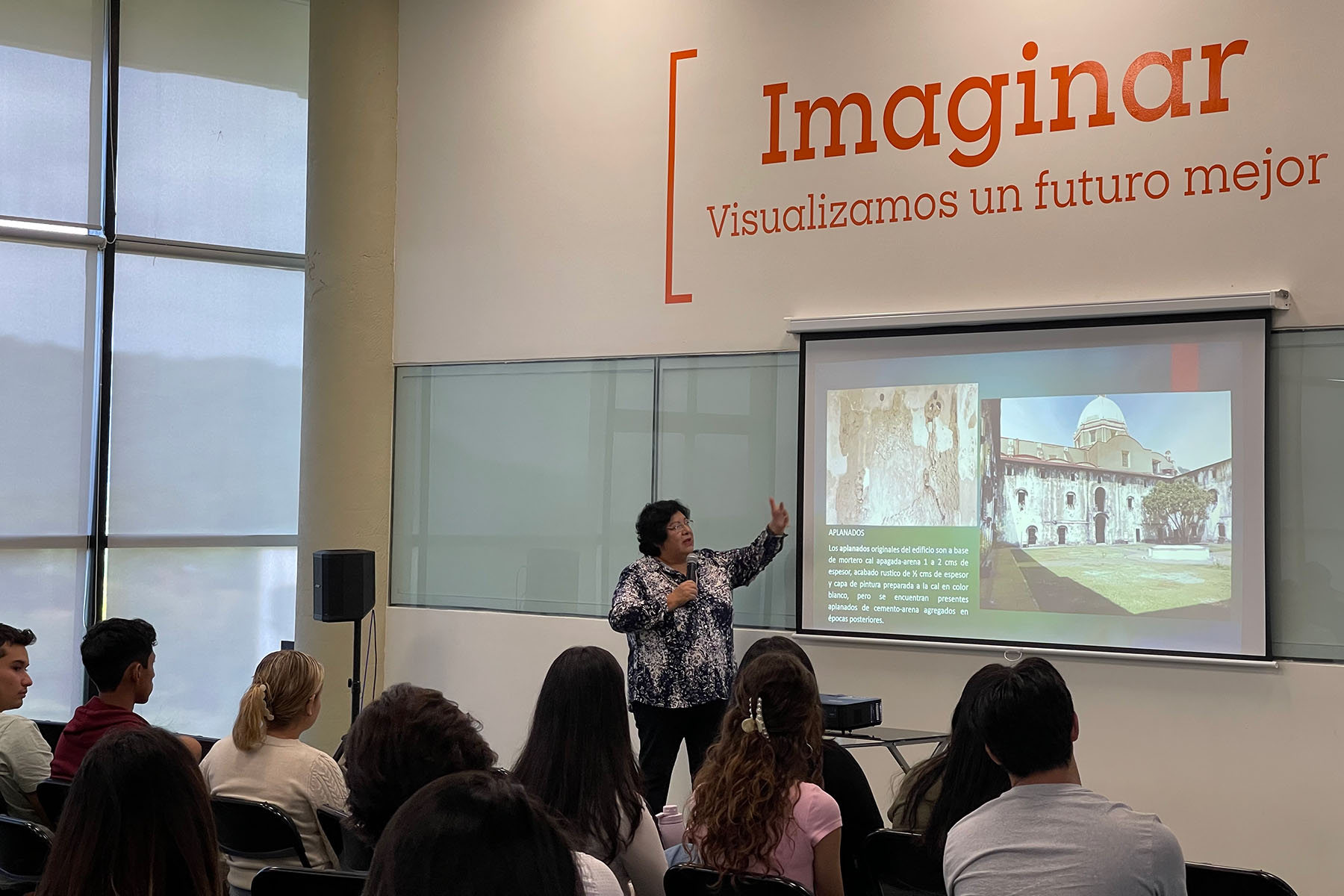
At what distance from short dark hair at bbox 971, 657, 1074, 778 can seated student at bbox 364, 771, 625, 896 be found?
3.97ft

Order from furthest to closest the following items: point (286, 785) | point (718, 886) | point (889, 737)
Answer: point (889, 737) < point (286, 785) < point (718, 886)

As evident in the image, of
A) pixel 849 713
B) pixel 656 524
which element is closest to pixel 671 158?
pixel 656 524

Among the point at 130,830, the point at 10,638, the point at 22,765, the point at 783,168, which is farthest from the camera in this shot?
the point at 783,168

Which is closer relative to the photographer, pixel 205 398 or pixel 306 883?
pixel 306 883

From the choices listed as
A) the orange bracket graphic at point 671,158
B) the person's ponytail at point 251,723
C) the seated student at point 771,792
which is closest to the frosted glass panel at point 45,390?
the orange bracket graphic at point 671,158

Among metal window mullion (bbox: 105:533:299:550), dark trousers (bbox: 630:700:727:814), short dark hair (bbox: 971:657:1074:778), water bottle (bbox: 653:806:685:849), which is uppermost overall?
metal window mullion (bbox: 105:533:299:550)

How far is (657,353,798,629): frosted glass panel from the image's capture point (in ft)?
18.3

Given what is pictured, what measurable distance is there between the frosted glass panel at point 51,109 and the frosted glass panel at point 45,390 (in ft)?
0.91

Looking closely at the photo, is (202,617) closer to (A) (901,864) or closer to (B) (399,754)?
(B) (399,754)

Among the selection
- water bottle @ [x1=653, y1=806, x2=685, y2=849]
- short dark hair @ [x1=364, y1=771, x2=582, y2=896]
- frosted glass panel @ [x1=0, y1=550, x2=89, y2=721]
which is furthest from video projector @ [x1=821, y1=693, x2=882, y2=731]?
frosted glass panel @ [x1=0, y1=550, x2=89, y2=721]

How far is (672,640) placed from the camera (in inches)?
205

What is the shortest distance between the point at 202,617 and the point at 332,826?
428 centimetres

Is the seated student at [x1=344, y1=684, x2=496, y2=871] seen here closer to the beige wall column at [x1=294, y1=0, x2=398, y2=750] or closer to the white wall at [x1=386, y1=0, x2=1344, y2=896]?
the white wall at [x1=386, y1=0, x2=1344, y2=896]

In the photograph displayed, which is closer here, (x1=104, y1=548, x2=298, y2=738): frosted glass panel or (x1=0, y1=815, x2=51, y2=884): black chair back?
(x1=0, y1=815, x2=51, y2=884): black chair back
